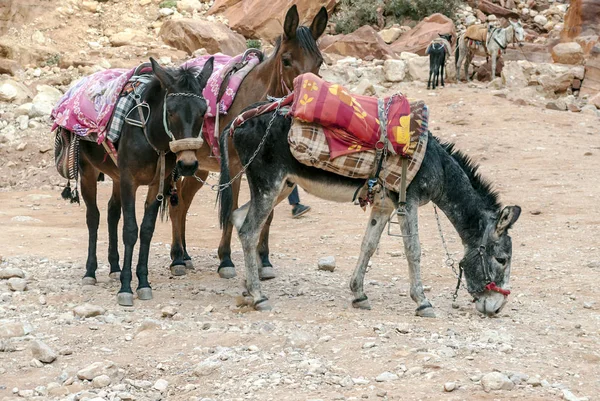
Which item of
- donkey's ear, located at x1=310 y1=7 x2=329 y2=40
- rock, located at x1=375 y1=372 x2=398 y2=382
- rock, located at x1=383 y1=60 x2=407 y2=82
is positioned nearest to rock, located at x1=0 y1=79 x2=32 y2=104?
rock, located at x1=383 y1=60 x2=407 y2=82

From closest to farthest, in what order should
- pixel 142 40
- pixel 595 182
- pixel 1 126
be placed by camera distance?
pixel 595 182, pixel 1 126, pixel 142 40

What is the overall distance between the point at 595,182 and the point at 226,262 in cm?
702

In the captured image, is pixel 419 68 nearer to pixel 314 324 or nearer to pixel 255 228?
pixel 255 228

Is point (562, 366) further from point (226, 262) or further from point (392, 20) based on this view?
point (392, 20)

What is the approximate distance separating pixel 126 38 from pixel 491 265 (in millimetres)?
19879

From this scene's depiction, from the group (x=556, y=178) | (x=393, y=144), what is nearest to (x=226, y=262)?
(x=393, y=144)

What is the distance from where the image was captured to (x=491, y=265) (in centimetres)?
623

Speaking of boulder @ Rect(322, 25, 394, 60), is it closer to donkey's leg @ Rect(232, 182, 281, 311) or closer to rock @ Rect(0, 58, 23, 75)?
rock @ Rect(0, 58, 23, 75)

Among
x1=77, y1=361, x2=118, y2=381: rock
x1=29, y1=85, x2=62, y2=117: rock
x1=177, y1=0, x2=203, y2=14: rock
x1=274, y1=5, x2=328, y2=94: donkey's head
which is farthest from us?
x1=177, y1=0, x2=203, y2=14: rock

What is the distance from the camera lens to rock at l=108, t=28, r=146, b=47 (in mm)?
23797

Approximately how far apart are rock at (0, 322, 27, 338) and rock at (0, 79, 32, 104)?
42.7ft

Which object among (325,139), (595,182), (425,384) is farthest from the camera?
(595,182)

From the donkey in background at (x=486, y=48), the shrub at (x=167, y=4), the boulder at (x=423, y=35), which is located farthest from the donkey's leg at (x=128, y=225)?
the shrub at (x=167, y=4)

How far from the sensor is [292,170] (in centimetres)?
631
